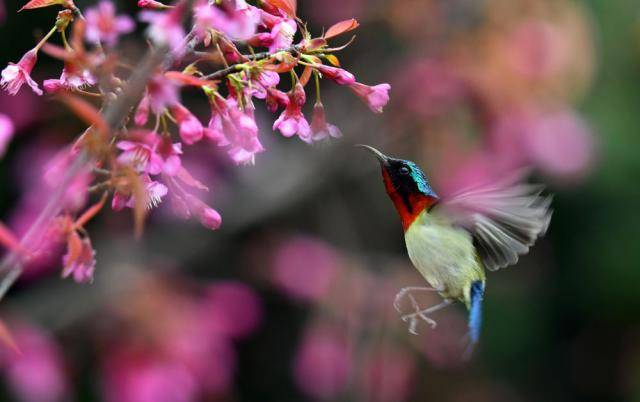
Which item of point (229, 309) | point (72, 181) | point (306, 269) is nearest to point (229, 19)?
point (72, 181)

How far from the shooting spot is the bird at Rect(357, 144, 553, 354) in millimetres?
1349

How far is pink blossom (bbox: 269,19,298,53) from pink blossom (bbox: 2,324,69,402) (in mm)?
1786

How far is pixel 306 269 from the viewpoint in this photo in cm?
326

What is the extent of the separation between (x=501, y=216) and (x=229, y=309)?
1715 millimetres

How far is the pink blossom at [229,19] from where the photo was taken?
2.69ft

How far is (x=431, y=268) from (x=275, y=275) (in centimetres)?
192

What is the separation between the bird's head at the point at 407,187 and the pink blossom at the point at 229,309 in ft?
5.10

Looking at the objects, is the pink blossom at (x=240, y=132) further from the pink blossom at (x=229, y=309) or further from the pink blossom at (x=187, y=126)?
the pink blossom at (x=229, y=309)

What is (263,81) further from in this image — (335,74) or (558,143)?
(558,143)

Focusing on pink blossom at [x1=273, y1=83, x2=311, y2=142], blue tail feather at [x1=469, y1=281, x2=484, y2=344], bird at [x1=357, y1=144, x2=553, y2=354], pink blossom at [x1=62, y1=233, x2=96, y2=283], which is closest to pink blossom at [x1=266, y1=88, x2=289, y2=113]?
pink blossom at [x1=273, y1=83, x2=311, y2=142]

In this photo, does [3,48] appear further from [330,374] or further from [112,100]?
[112,100]

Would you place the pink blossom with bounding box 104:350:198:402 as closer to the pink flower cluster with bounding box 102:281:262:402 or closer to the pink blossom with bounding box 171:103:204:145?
the pink flower cluster with bounding box 102:281:262:402

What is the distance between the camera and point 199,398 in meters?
3.41

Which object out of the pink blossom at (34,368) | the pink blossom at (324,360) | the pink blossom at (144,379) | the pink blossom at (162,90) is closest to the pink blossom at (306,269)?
the pink blossom at (324,360)
